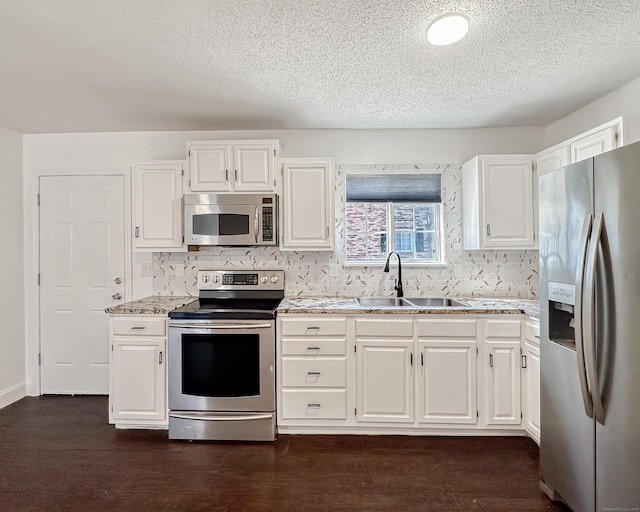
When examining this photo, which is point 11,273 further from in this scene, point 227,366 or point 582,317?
point 582,317

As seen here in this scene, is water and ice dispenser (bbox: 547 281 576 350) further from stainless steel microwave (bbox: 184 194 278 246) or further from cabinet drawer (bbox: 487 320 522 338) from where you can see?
stainless steel microwave (bbox: 184 194 278 246)

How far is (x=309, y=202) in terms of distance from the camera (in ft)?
9.62

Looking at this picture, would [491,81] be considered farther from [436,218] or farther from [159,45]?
[159,45]

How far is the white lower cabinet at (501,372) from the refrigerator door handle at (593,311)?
1002 mm

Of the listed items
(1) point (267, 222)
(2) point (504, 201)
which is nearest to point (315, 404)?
(1) point (267, 222)

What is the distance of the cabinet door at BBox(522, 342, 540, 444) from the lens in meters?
2.31

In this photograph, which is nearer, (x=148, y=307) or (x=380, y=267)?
(x=148, y=307)

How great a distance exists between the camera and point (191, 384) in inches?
99.5

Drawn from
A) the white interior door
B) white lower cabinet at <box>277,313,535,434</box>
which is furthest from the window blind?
the white interior door

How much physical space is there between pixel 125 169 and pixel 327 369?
8.46 ft

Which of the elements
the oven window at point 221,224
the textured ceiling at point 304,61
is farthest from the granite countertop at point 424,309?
the textured ceiling at point 304,61

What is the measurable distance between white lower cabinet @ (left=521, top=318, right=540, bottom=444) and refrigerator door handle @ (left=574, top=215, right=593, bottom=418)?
0.78 m

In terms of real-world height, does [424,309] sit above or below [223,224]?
below

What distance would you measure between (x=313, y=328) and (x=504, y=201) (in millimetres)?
1826
